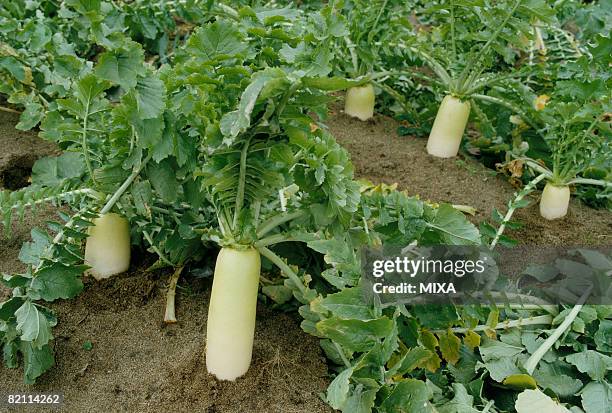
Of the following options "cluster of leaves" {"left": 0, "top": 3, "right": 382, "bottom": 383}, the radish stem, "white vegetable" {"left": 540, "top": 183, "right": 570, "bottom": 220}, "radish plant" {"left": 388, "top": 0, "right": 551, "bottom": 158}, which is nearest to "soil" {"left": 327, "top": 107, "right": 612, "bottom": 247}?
"white vegetable" {"left": 540, "top": 183, "right": 570, "bottom": 220}

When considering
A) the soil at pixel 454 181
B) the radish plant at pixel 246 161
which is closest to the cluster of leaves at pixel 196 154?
the radish plant at pixel 246 161

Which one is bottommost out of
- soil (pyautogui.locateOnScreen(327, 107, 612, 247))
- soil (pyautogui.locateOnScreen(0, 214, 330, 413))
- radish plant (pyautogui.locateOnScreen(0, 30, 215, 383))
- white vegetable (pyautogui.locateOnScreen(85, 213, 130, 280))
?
soil (pyautogui.locateOnScreen(327, 107, 612, 247))

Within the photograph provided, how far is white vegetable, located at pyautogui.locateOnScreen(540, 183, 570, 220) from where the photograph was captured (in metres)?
3.04

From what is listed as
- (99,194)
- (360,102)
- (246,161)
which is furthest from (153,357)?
(360,102)

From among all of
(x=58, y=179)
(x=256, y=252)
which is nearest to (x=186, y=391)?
(x=256, y=252)

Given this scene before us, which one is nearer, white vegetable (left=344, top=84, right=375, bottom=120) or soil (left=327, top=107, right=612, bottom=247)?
soil (left=327, top=107, right=612, bottom=247)

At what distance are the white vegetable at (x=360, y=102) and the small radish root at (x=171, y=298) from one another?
6.16 feet

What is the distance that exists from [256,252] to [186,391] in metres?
0.41

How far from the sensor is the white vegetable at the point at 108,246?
80.4 inches

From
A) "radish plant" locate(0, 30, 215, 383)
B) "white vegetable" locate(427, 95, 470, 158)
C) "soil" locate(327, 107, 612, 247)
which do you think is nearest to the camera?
"radish plant" locate(0, 30, 215, 383)

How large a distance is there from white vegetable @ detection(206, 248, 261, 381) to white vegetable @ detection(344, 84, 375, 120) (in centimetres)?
213

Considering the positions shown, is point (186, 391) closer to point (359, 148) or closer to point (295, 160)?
point (295, 160)

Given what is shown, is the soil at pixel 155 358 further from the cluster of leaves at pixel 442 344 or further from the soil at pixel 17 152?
the soil at pixel 17 152

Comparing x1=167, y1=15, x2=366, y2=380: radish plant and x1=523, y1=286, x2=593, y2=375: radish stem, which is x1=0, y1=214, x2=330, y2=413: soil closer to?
x1=167, y1=15, x2=366, y2=380: radish plant
